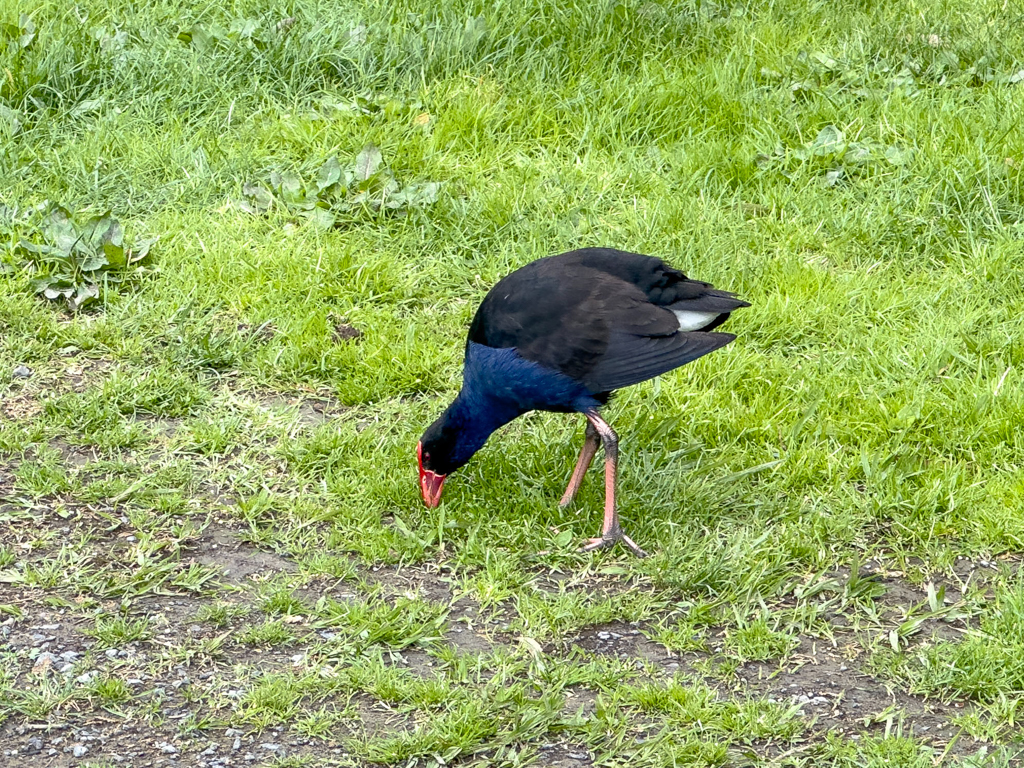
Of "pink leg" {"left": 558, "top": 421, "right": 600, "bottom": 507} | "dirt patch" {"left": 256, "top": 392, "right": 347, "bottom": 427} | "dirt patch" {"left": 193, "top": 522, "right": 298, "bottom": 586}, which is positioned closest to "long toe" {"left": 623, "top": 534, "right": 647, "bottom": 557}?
"pink leg" {"left": 558, "top": 421, "right": 600, "bottom": 507}

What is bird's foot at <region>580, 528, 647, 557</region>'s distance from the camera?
12.9ft

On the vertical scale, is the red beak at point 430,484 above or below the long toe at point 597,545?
above

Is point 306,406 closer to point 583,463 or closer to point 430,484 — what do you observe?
point 430,484

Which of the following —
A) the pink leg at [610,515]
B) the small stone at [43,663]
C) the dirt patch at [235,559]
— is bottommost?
the small stone at [43,663]

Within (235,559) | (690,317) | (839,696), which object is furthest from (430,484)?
(839,696)

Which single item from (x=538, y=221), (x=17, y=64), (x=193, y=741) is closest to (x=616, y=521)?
(x=193, y=741)

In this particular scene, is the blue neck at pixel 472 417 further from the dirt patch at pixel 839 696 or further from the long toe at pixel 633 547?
the dirt patch at pixel 839 696

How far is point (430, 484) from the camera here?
404 cm

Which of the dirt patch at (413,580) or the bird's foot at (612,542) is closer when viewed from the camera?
the dirt patch at (413,580)

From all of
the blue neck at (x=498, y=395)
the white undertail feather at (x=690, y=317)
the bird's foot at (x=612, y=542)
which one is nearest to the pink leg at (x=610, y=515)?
the bird's foot at (x=612, y=542)

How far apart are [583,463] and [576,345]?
48cm

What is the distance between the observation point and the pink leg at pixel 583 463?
13.5ft

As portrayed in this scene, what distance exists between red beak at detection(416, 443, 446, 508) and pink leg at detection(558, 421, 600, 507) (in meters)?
0.41

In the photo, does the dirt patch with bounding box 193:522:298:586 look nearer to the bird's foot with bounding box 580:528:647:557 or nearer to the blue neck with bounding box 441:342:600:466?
the blue neck with bounding box 441:342:600:466
